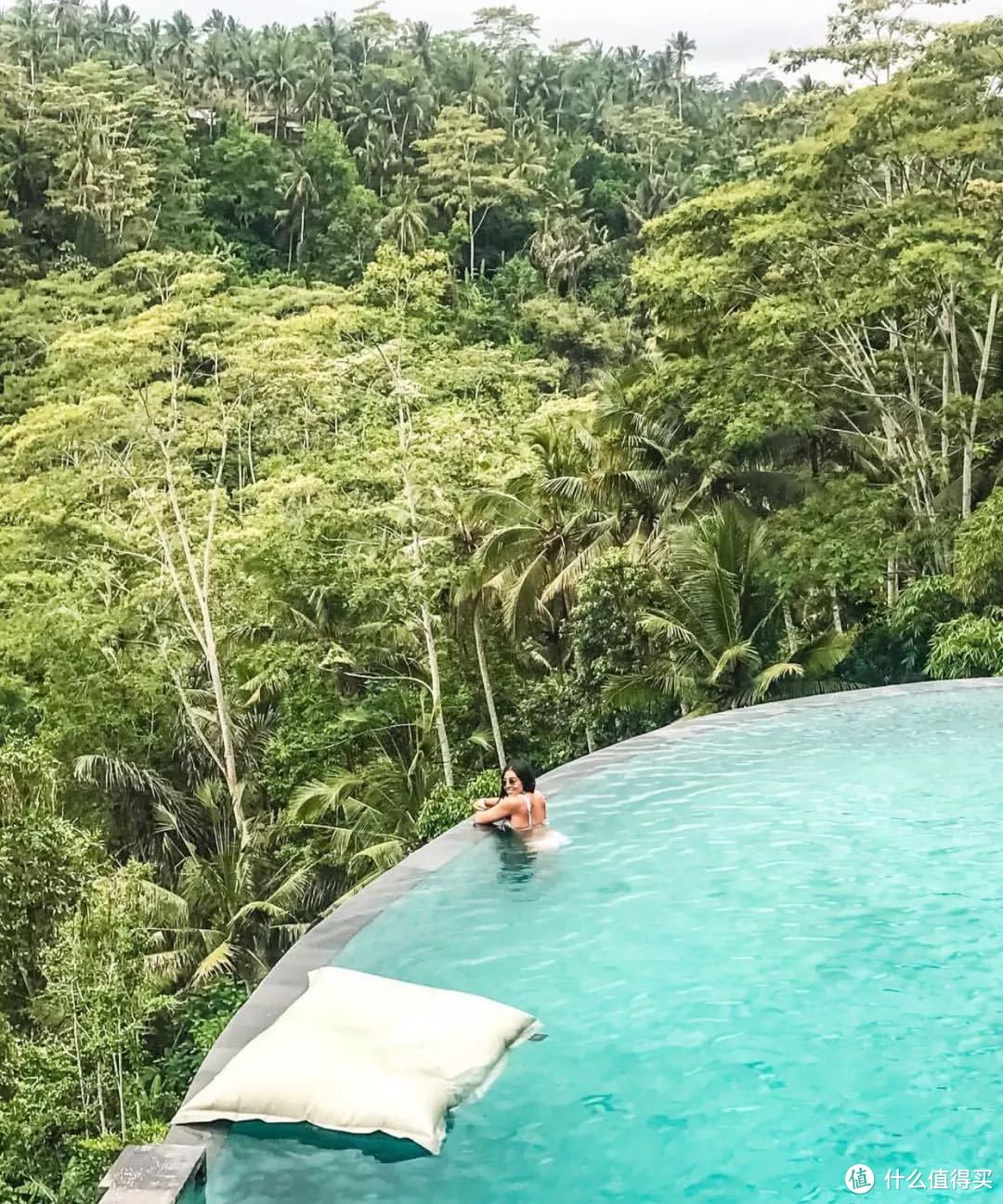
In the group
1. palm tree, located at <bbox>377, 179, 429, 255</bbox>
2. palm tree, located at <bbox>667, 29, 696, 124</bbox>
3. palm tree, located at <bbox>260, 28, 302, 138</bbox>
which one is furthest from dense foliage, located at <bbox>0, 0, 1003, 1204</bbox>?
palm tree, located at <bbox>667, 29, 696, 124</bbox>

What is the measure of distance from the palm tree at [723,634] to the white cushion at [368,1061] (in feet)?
27.4

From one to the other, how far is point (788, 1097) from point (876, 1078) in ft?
1.09

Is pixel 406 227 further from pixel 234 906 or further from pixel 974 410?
pixel 974 410

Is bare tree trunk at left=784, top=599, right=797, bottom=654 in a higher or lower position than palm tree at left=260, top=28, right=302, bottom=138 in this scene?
lower

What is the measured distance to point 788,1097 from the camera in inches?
164

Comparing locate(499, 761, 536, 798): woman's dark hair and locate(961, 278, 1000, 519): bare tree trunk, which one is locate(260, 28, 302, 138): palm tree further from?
locate(499, 761, 536, 798): woman's dark hair

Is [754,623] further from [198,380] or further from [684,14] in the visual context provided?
[684,14]

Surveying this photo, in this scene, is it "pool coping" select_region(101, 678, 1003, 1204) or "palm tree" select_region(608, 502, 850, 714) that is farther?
"palm tree" select_region(608, 502, 850, 714)

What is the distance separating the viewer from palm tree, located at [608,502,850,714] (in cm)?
1261

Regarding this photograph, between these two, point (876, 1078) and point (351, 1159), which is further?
point (876, 1078)

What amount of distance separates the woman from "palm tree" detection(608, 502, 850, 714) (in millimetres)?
5679

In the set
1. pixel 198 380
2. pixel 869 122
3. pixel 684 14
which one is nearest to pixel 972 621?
pixel 869 122

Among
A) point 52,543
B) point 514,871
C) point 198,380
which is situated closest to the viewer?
point 514,871

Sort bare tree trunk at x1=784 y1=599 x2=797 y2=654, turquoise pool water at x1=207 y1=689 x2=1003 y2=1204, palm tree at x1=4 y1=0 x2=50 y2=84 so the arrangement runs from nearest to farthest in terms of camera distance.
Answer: turquoise pool water at x1=207 y1=689 x2=1003 y2=1204 → bare tree trunk at x1=784 y1=599 x2=797 y2=654 → palm tree at x1=4 y1=0 x2=50 y2=84
